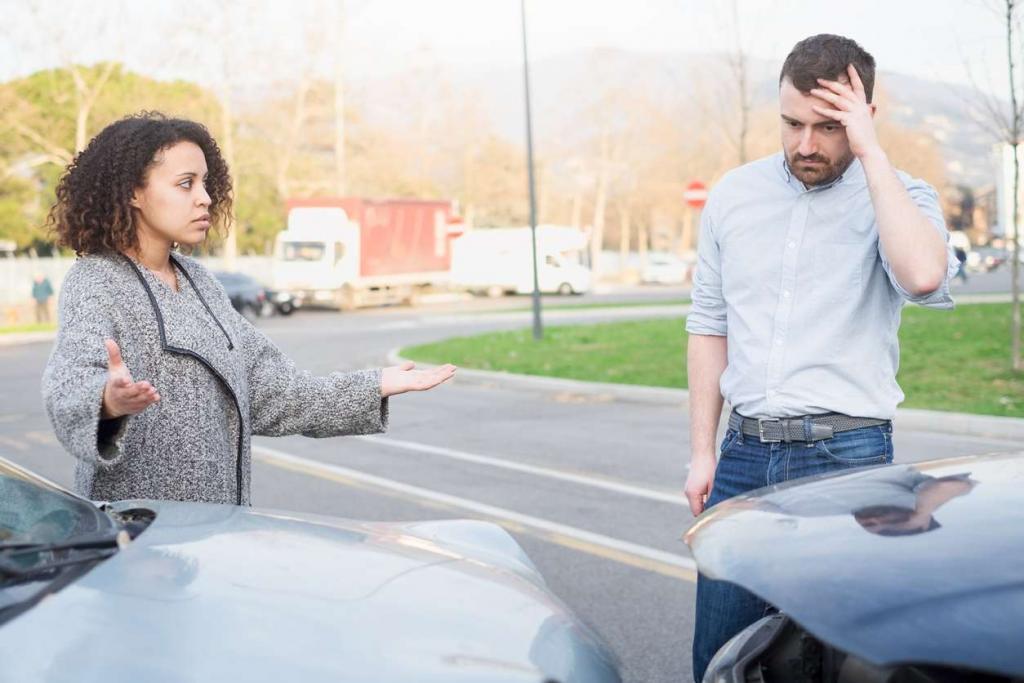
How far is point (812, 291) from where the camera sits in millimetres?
3242

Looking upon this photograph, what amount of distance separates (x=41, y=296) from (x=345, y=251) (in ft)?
29.3

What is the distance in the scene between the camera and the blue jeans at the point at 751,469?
307 cm

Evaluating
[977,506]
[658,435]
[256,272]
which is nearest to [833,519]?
[977,506]

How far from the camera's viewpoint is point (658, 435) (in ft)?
37.8

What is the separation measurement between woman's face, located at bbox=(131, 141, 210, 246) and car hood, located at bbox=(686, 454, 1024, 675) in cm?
156

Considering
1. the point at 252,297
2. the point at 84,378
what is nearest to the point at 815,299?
the point at 84,378

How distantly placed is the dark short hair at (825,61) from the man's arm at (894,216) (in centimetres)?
4

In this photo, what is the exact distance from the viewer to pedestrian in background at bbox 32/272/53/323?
36812mm

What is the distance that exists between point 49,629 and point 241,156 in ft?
158

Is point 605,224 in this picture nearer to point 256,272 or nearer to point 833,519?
point 256,272

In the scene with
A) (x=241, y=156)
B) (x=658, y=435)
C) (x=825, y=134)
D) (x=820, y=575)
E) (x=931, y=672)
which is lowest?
(x=658, y=435)

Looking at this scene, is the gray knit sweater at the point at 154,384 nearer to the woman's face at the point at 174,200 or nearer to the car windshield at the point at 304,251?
the woman's face at the point at 174,200

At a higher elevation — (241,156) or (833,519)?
(241,156)

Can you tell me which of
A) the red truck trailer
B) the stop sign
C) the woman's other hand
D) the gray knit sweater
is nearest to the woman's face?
the gray knit sweater
